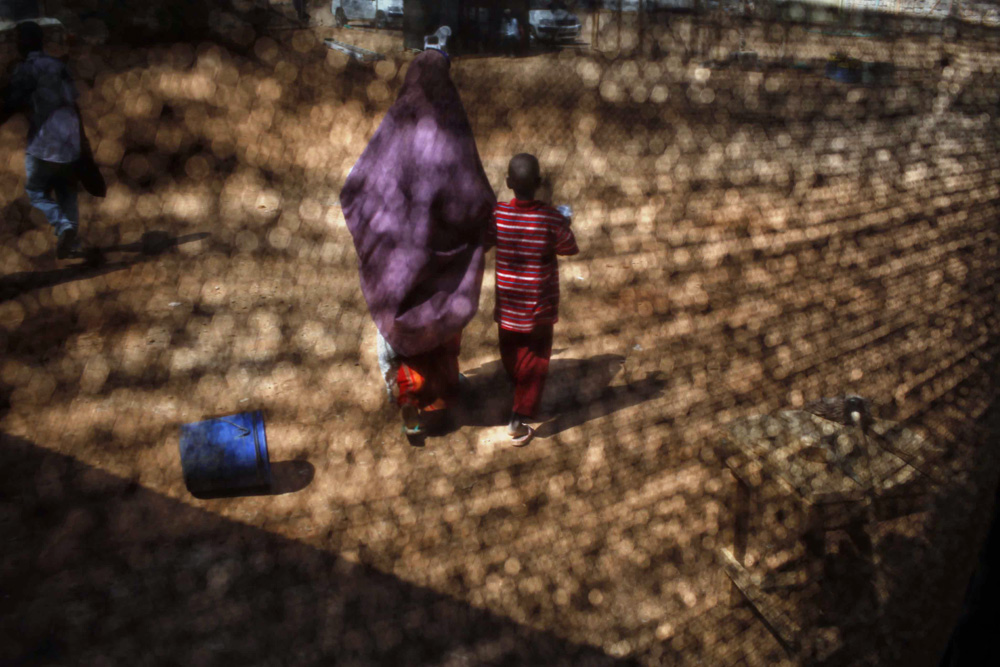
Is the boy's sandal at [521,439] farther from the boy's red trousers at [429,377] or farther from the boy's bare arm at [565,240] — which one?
the boy's bare arm at [565,240]

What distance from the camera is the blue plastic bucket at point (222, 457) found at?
131cm

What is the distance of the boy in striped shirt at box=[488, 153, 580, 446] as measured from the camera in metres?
1.42

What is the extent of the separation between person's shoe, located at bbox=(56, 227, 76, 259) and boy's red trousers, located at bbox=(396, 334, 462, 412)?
159cm

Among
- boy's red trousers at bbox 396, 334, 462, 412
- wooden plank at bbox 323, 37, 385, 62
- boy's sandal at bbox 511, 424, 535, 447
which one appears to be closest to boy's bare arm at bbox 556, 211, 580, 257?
boy's red trousers at bbox 396, 334, 462, 412

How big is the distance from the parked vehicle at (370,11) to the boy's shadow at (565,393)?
7.46 ft

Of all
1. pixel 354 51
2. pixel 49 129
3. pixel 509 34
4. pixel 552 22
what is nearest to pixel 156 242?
pixel 49 129

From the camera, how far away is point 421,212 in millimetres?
1366

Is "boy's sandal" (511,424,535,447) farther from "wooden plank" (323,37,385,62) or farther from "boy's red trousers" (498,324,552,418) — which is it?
"wooden plank" (323,37,385,62)

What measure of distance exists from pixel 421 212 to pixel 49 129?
1.65m

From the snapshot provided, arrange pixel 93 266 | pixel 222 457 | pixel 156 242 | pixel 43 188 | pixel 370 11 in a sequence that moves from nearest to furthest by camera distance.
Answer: pixel 222 457 → pixel 43 188 → pixel 93 266 → pixel 156 242 → pixel 370 11

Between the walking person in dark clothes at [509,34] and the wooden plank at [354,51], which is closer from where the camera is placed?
the walking person in dark clothes at [509,34]

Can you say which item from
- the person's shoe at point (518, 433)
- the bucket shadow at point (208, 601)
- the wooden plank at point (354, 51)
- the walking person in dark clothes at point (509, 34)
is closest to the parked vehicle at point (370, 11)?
the wooden plank at point (354, 51)

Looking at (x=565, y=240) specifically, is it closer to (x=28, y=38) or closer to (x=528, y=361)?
(x=528, y=361)

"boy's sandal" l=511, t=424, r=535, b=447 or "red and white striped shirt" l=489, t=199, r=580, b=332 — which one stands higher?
"red and white striped shirt" l=489, t=199, r=580, b=332
